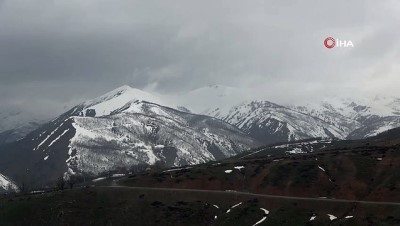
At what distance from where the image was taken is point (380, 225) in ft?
653

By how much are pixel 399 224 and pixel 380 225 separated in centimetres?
739

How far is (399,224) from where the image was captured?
19388cm
